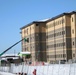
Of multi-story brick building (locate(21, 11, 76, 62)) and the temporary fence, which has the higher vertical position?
multi-story brick building (locate(21, 11, 76, 62))

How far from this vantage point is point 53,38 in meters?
126

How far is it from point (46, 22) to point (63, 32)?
24985 mm

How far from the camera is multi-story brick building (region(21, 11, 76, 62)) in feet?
359

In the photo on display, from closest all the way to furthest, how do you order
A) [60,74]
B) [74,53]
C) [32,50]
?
[60,74]
[74,53]
[32,50]

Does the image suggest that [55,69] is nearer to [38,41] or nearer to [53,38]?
[53,38]

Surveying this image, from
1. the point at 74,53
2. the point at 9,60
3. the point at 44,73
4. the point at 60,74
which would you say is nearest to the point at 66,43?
the point at 74,53

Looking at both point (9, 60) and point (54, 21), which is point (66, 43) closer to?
point (54, 21)

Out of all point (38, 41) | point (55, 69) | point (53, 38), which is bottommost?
point (55, 69)

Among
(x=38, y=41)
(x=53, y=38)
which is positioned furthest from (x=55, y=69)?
(x=38, y=41)

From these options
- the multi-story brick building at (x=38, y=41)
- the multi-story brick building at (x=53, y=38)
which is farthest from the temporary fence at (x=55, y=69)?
the multi-story brick building at (x=38, y=41)

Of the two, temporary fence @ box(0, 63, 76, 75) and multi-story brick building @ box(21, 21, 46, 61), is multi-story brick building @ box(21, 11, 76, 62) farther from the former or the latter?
temporary fence @ box(0, 63, 76, 75)

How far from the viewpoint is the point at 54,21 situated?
123562mm

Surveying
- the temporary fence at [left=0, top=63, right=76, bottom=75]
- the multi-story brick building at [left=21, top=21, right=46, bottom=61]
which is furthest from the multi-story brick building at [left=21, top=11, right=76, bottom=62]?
the temporary fence at [left=0, top=63, right=76, bottom=75]

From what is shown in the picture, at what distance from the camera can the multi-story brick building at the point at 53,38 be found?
10956 cm
